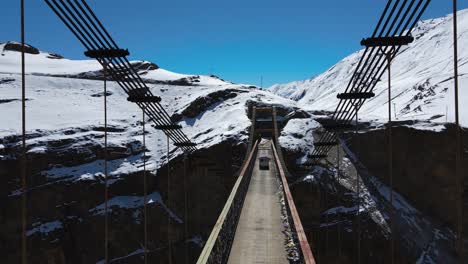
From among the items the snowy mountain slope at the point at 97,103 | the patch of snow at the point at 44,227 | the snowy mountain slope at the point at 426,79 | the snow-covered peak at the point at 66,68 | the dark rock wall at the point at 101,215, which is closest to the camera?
the patch of snow at the point at 44,227

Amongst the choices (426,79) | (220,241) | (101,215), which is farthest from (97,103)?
(426,79)

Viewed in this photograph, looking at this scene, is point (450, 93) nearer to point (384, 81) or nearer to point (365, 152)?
point (365, 152)

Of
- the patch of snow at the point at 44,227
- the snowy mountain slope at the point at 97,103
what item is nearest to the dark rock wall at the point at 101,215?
the patch of snow at the point at 44,227

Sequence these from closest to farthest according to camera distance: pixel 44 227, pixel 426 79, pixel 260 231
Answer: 1. pixel 260 231
2. pixel 44 227
3. pixel 426 79

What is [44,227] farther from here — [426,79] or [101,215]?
[426,79]

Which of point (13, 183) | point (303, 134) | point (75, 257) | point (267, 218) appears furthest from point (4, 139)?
point (267, 218)

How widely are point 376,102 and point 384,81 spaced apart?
33.5m

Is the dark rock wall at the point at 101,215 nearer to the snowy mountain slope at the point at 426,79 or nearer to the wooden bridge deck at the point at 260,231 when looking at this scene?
the wooden bridge deck at the point at 260,231

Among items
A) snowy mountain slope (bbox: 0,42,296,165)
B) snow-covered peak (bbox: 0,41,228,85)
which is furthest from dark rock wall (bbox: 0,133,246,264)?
snow-covered peak (bbox: 0,41,228,85)

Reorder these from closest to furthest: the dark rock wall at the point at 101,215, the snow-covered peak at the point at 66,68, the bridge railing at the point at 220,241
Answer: the bridge railing at the point at 220,241, the dark rock wall at the point at 101,215, the snow-covered peak at the point at 66,68

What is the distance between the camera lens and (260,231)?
17.5 meters

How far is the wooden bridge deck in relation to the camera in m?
14.1

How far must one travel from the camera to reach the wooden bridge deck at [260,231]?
14.1m

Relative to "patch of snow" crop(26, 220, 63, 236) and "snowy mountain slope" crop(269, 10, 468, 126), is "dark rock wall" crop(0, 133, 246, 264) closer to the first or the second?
"patch of snow" crop(26, 220, 63, 236)
